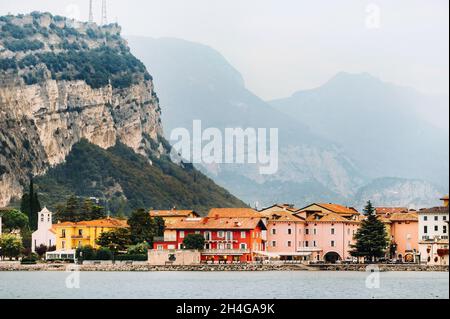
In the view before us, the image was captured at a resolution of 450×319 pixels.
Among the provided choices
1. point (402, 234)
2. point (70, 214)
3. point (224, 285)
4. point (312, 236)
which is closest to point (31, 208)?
point (70, 214)

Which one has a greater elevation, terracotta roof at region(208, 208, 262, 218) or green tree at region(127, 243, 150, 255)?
terracotta roof at region(208, 208, 262, 218)

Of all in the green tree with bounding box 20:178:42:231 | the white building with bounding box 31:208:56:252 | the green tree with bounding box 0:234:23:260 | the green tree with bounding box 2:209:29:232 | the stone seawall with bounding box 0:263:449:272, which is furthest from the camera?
the green tree with bounding box 20:178:42:231

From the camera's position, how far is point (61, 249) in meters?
124

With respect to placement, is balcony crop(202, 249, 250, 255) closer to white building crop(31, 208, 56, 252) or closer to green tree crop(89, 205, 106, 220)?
white building crop(31, 208, 56, 252)

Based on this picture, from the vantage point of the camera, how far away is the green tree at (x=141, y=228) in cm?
11631

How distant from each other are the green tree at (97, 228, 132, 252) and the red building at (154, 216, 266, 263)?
10.1 ft

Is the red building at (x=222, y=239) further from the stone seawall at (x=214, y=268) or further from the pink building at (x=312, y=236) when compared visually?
the stone seawall at (x=214, y=268)

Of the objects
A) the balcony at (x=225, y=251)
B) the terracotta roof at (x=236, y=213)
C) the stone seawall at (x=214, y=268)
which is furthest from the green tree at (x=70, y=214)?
the stone seawall at (x=214, y=268)

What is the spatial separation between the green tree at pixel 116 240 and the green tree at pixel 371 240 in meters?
19.9

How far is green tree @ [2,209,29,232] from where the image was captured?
132 meters

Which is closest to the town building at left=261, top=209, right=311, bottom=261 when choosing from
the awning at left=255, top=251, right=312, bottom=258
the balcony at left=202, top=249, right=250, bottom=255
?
the awning at left=255, top=251, right=312, bottom=258

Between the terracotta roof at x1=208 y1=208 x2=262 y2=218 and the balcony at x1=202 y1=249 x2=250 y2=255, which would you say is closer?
the balcony at x1=202 y1=249 x2=250 y2=255

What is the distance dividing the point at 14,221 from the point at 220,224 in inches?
1057

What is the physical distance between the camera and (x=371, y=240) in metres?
112
